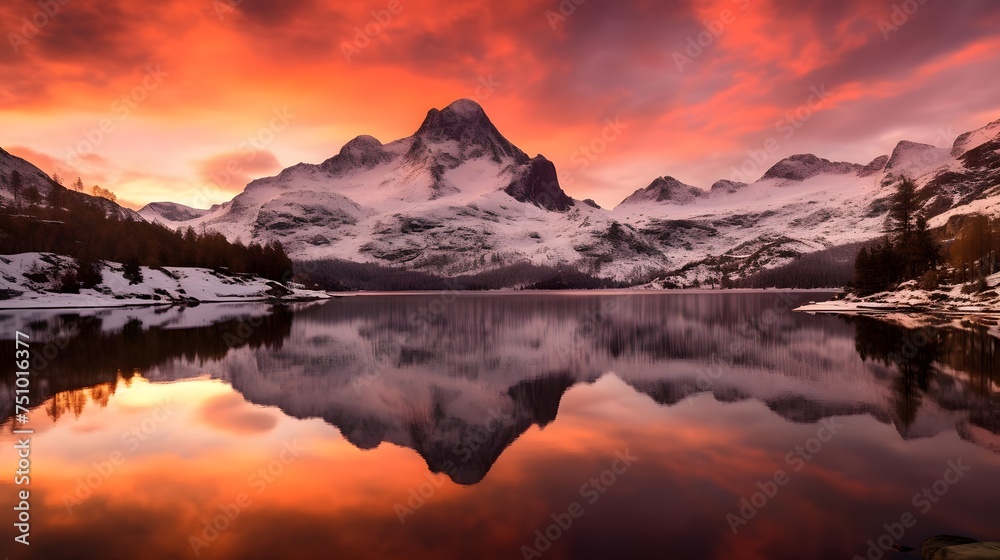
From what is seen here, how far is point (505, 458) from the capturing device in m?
18.8

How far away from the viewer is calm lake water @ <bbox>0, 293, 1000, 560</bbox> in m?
12.7

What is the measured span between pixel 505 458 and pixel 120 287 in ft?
503

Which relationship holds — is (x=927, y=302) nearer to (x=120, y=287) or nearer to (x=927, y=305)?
(x=927, y=305)

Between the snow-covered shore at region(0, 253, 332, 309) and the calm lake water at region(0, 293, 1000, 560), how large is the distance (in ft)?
337

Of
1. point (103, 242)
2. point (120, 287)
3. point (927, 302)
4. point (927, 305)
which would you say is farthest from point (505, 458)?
point (103, 242)

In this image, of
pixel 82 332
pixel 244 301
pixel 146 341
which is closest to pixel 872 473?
pixel 146 341

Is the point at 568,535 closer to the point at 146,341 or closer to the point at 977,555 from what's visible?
the point at 977,555

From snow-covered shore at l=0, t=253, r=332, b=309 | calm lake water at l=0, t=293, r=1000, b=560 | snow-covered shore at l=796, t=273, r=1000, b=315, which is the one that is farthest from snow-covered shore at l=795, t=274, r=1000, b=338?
snow-covered shore at l=0, t=253, r=332, b=309

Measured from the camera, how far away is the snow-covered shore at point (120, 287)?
384ft

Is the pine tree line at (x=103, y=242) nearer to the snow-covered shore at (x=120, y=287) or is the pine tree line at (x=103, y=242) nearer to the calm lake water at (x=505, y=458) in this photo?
the snow-covered shore at (x=120, y=287)

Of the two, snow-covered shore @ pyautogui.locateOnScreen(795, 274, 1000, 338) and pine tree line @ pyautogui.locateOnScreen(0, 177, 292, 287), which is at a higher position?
pine tree line @ pyautogui.locateOnScreen(0, 177, 292, 287)

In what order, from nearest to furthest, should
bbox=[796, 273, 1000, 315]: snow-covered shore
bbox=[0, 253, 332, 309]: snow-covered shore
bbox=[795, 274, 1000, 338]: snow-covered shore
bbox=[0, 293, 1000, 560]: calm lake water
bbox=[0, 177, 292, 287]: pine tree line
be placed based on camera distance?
1. bbox=[0, 293, 1000, 560]: calm lake water
2. bbox=[795, 274, 1000, 338]: snow-covered shore
3. bbox=[796, 273, 1000, 315]: snow-covered shore
4. bbox=[0, 253, 332, 309]: snow-covered shore
5. bbox=[0, 177, 292, 287]: pine tree line

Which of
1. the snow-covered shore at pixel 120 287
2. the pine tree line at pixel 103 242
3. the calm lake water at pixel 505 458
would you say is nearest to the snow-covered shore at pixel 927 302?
the calm lake water at pixel 505 458

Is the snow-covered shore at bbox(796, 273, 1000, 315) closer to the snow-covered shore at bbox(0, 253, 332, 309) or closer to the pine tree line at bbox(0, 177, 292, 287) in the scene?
the snow-covered shore at bbox(0, 253, 332, 309)
